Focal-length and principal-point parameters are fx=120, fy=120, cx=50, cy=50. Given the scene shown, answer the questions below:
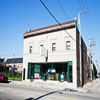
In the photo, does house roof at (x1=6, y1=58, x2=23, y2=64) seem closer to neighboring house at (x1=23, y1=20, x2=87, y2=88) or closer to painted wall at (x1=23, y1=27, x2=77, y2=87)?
painted wall at (x1=23, y1=27, x2=77, y2=87)

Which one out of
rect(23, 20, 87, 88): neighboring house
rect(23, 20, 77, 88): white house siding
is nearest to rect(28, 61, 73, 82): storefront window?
rect(23, 20, 87, 88): neighboring house

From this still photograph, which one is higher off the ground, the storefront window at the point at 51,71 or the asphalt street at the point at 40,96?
the storefront window at the point at 51,71

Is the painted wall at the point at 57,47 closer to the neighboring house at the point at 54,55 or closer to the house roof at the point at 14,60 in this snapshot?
the neighboring house at the point at 54,55

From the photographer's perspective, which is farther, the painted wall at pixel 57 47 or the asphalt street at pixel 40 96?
the painted wall at pixel 57 47

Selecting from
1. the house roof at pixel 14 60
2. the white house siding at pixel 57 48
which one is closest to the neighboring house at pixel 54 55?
the white house siding at pixel 57 48

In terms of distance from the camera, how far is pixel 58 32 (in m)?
21.7

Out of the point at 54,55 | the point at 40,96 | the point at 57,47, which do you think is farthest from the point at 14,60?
the point at 40,96

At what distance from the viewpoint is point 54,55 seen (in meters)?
21.4

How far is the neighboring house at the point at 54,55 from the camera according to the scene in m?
19.5

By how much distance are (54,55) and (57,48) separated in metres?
1.36

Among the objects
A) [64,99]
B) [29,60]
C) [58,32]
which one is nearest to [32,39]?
[29,60]

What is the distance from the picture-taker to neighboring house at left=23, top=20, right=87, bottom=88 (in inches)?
770

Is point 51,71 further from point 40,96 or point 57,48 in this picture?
point 40,96

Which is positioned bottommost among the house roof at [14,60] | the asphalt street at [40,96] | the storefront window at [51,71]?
the asphalt street at [40,96]
